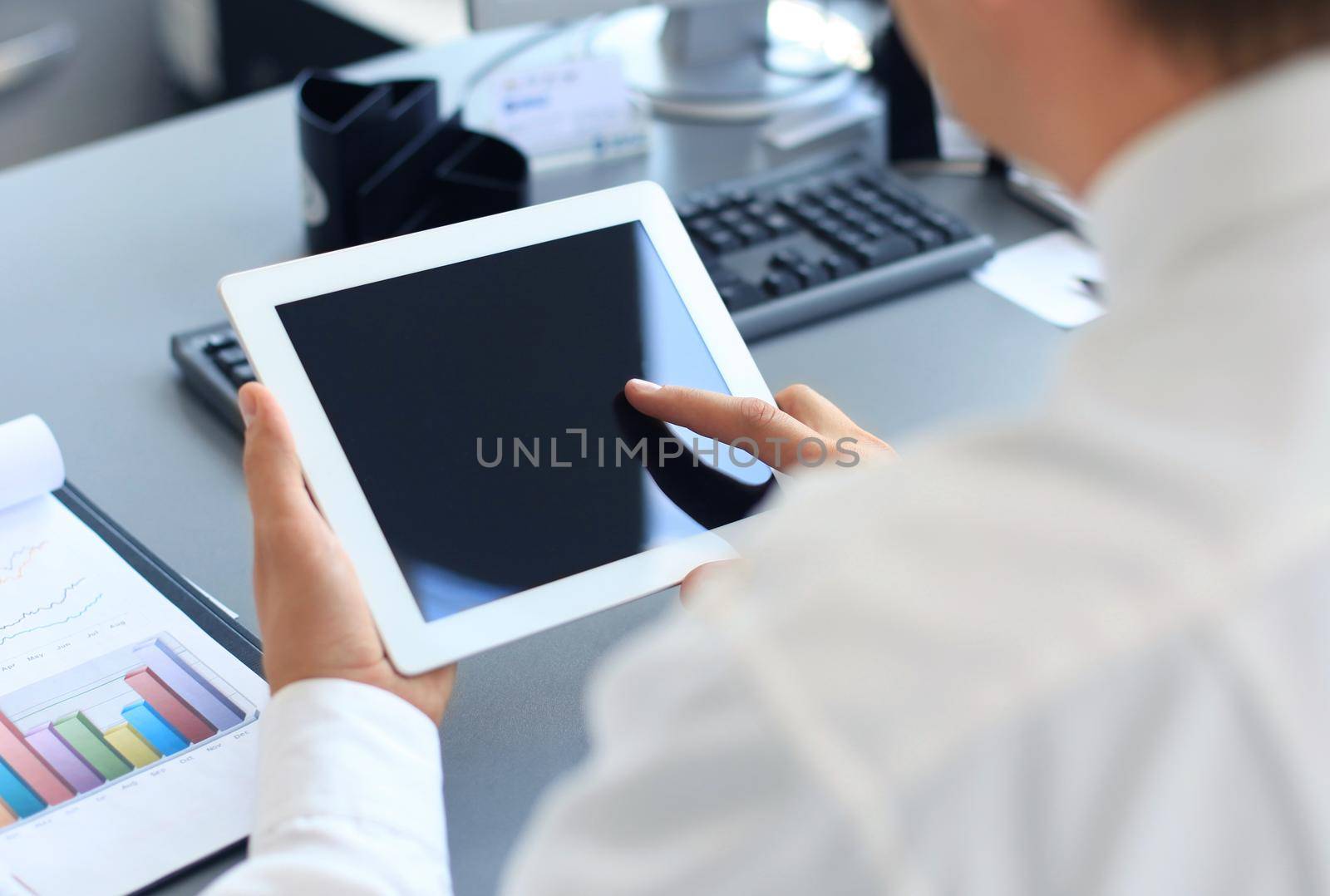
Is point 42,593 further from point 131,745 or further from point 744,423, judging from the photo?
point 744,423

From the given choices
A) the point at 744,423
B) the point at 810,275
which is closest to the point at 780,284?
the point at 810,275

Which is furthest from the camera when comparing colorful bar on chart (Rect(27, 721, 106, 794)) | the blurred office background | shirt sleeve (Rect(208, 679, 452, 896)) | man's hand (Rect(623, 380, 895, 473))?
the blurred office background

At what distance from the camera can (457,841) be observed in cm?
61

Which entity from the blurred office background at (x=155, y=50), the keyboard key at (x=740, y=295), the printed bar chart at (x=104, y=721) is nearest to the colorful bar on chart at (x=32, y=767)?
the printed bar chart at (x=104, y=721)

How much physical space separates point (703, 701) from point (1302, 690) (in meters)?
0.15

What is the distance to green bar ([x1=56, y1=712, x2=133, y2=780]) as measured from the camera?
24.5 inches

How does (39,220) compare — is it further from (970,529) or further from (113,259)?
(970,529)

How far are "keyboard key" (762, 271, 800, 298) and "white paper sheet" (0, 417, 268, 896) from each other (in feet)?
1.54

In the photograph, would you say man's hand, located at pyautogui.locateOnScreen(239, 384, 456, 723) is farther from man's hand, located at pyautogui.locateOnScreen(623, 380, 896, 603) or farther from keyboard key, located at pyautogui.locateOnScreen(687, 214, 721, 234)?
keyboard key, located at pyautogui.locateOnScreen(687, 214, 721, 234)

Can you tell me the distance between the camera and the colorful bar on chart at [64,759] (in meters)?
0.62

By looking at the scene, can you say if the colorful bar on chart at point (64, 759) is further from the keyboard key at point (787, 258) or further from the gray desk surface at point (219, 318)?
the keyboard key at point (787, 258)

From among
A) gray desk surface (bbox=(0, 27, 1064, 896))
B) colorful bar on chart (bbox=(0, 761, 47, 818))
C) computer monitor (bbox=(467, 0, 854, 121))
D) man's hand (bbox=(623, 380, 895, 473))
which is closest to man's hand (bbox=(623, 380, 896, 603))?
man's hand (bbox=(623, 380, 895, 473))

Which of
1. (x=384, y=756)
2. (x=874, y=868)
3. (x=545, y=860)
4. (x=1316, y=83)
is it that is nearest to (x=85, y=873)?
(x=384, y=756)

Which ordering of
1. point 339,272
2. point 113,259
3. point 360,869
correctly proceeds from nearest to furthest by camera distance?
point 360,869 < point 339,272 < point 113,259
